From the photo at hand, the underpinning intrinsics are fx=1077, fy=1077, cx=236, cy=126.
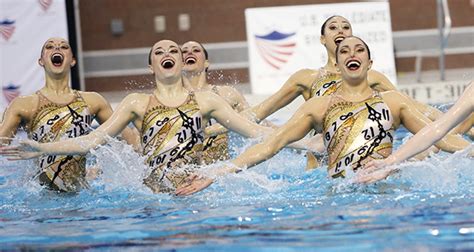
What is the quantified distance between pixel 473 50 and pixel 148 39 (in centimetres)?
525

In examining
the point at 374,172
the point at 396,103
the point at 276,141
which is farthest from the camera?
the point at 396,103

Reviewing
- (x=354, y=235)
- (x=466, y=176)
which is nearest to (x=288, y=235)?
(x=354, y=235)

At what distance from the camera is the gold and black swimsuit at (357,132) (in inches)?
245

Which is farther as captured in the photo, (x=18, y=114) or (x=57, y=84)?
(x=57, y=84)

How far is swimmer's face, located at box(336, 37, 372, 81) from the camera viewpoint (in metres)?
6.14

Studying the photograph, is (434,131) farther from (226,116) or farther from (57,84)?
(57,84)

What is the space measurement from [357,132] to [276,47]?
6.61 meters

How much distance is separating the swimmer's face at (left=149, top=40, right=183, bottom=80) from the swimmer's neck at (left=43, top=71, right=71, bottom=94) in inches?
39.3

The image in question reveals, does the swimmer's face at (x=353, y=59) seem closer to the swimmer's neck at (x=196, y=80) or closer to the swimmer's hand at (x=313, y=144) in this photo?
the swimmer's hand at (x=313, y=144)

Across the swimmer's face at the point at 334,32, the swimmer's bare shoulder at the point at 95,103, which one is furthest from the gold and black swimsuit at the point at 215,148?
the swimmer's face at the point at 334,32

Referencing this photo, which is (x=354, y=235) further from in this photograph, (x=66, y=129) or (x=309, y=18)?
(x=309, y=18)

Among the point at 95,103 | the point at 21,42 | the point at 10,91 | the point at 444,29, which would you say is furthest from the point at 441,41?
the point at 95,103

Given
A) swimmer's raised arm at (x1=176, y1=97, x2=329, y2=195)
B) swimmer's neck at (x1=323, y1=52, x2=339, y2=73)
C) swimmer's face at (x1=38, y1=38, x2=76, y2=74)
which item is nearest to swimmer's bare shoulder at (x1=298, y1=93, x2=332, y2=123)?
swimmer's raised arm at (x1=176, y1=97, x2=329, y2=195)

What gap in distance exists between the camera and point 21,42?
12391mm
